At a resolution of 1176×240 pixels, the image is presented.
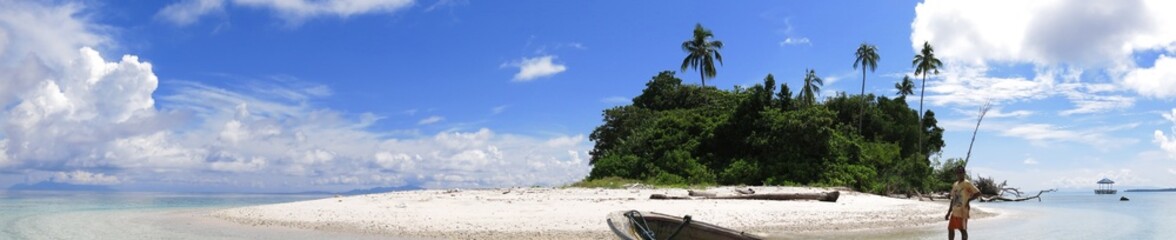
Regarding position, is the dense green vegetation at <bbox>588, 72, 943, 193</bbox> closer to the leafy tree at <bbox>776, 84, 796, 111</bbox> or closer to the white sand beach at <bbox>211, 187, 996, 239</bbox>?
the leafy tree at <bbox>776, 84, 796, 111</bbox>

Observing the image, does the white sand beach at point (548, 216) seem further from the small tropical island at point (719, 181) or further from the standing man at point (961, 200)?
the standing man at point (961, 200)

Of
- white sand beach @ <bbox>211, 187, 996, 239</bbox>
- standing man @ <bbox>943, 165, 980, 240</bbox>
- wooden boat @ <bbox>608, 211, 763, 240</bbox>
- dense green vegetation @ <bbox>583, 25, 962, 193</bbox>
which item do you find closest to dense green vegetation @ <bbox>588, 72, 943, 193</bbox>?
dense green vegetation @ <bbox>583, 25, 962, 193</bbox>

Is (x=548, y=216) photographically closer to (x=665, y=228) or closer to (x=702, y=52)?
(x=665, y=228)

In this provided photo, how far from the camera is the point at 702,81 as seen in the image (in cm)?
5538

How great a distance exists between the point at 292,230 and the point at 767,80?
3056 cm

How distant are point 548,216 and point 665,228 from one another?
681 cm

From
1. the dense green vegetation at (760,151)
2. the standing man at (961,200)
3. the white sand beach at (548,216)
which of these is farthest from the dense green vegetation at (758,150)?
the standing man at (961,200)

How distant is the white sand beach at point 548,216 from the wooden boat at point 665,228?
3.40 meters

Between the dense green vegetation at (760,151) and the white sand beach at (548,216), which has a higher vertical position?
the dense green vegetation at (760,151)

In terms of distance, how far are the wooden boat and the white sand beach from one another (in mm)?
3398

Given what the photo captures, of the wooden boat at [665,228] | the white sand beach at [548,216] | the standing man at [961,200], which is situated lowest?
the white sand beach at [548,216]

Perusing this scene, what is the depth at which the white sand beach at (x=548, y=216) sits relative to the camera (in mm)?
15516

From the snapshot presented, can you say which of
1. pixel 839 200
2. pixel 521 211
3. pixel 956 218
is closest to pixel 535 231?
pixel 521 211

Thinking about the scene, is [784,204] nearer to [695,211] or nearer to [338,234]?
[695,211]
